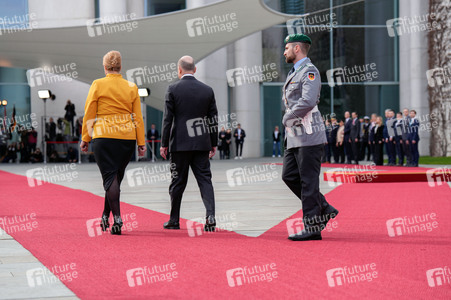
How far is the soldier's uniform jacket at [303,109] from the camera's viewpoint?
229 inches

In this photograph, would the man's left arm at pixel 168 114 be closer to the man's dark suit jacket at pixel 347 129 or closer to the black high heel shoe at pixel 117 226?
the black high heel shoe at pixel 117 226

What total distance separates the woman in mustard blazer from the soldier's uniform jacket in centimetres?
158

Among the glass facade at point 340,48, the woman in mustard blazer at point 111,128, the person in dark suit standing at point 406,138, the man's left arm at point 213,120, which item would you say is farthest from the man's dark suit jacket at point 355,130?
the woman in mustard blazer at point 111,128

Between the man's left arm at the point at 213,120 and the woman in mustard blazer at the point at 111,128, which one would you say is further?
the man's left arm at the point at 213,120

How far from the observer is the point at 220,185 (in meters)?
13.7

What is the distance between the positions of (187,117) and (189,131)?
0.14 m

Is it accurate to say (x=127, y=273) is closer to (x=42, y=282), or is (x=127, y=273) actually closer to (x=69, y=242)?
(x=42, y=282)

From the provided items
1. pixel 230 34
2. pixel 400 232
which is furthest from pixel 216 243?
pixel 230 34

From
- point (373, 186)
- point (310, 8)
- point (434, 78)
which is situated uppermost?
point (310, 8)

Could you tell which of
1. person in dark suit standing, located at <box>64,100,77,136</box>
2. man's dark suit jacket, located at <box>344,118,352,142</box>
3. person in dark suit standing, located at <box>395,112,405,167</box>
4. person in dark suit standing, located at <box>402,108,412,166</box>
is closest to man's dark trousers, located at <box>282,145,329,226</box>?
person in dark suit standing, located at <box>402,108,412,166</box>

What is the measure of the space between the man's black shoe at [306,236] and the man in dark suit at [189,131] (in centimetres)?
96

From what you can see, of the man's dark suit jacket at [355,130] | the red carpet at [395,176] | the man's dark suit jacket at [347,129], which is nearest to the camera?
the red carpet at [395,176]

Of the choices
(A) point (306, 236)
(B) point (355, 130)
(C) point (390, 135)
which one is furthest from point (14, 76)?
(A) point (306, 236)

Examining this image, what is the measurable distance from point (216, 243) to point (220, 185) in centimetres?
802
